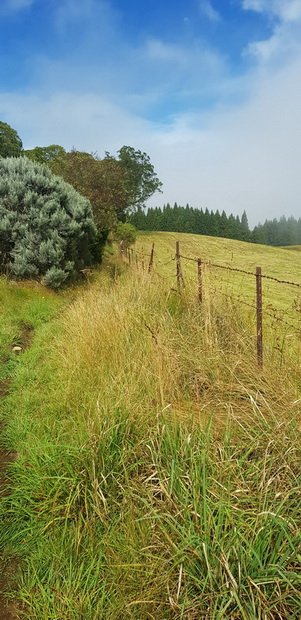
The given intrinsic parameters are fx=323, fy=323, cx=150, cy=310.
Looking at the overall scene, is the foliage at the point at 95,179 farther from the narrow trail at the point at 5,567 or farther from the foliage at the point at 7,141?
the foliage at the point at 7,141

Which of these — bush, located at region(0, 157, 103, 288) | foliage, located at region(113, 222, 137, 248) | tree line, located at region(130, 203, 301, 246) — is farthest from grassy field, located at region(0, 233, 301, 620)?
tree line, located at region(130, 203, 301, 246)

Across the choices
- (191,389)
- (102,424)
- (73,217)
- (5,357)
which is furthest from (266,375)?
(73,217)

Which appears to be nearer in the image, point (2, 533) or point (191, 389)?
point (2, 533)

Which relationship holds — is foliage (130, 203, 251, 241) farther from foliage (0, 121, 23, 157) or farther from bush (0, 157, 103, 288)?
bush (0, 157, 103, 288)

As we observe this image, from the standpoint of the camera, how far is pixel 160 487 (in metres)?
1.93

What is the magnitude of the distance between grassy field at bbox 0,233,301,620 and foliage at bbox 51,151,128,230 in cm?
1463

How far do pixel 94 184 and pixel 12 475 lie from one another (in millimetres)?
17424

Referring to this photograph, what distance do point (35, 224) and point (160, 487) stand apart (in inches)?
315

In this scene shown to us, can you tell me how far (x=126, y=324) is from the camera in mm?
4199

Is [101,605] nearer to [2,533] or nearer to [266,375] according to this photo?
[2,533]

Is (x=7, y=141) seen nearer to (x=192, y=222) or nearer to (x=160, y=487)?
(x=160, y=487)

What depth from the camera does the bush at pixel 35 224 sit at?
27.7ft

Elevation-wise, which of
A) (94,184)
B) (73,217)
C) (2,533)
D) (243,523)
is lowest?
(2,533)

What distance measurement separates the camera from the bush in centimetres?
844
